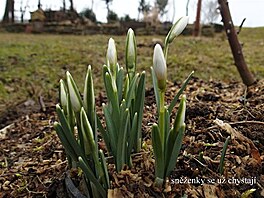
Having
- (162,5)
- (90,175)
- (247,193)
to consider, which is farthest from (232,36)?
(162,5)

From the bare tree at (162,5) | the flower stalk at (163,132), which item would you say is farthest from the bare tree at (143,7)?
the flower stalk at (163,132)

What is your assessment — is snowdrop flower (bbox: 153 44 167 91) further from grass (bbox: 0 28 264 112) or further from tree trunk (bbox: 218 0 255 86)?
grass (bbox: 0 28 264 112)

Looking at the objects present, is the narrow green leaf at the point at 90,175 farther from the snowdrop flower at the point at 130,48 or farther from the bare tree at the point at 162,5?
the bare tree at the point at 162,5

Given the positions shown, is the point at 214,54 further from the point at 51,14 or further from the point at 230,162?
the point at 51,14

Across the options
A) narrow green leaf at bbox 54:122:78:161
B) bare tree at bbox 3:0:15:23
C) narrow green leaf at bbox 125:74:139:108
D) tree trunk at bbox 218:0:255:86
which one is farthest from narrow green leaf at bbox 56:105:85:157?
bare tree at bbox 3:0:15:23

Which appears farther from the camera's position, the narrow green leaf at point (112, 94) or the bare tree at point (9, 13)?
the bare tree at point (9, 13)

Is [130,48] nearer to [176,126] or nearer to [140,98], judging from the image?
[140,98]
